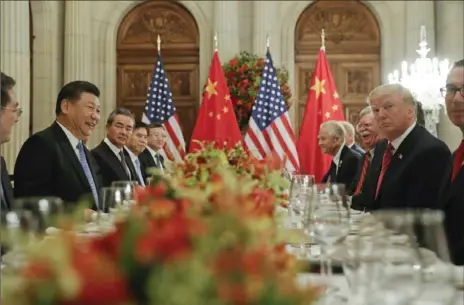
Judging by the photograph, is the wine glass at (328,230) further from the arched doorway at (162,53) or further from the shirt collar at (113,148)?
the arched doorway at (162,53)

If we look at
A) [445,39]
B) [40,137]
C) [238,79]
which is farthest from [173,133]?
[40,137]

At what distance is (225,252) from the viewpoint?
0.89 m

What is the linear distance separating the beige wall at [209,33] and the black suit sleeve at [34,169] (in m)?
6.79

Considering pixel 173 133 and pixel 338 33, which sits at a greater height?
pixel 338 33

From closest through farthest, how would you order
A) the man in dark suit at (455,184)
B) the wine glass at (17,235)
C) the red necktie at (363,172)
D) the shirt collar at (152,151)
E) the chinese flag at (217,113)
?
the wine glass at (17,235), the man in dark suit at (455,184), the red necktie at (363,172), the shirt collar at (152,151), the chinese flag at (217,113)

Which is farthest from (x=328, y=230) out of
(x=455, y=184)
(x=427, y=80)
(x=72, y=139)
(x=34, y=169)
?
(x=427, y=80)

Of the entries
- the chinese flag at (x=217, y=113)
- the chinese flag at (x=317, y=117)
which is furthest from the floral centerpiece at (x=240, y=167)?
the chinese flag at (x=217, y=113)

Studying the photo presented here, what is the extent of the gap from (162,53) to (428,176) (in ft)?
26.8

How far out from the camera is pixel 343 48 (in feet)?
38.4

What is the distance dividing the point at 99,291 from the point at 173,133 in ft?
30.6

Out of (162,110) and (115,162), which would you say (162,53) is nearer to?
(162,110)

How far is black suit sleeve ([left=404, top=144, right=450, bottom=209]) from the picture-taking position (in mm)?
4095

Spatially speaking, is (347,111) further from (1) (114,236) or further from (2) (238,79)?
(1) (114,236)

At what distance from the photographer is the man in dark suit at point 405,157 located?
4.12 meters
